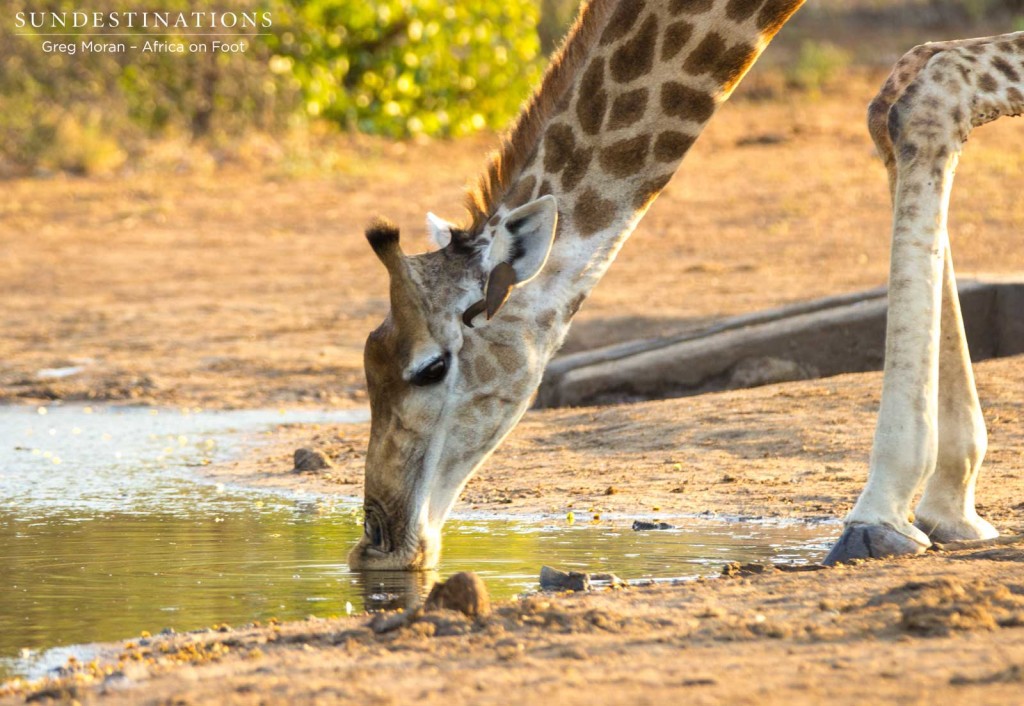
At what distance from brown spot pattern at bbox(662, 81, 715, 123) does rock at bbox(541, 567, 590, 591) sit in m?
1.53

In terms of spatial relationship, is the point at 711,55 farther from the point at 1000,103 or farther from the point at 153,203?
the point at 153,203

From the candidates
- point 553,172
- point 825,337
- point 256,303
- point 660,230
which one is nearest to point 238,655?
point 553,172

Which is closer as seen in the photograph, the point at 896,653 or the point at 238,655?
the point at 896,653

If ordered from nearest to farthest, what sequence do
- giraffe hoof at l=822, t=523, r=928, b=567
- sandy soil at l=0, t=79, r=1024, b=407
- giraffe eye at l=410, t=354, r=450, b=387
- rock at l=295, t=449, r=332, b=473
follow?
giraffe hoof at l=822, t=523, r=928, b=567 → giraffe eye at l=410, t=354, r=450, b=387 → rock at l=295, t=449, r=332, b=473 → sandy soil at l=0, t=79, r=1024, b=407

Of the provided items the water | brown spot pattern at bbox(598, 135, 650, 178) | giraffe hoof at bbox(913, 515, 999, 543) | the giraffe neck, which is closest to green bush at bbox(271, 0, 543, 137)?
the water

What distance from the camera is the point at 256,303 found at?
35.7 ft

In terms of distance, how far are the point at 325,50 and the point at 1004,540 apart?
1323 centimetres

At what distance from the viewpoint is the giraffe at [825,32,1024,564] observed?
14.8ft

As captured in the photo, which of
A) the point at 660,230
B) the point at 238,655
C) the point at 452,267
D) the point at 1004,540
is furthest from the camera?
the point at 660,230

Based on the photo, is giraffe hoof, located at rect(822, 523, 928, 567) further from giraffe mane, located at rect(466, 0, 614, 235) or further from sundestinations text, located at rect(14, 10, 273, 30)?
sundestinations text, located at rect(14, 10, 273, 30)

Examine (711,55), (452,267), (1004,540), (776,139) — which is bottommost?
(1004,540)

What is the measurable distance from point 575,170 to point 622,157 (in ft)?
0.50

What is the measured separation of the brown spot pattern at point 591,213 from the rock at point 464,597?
60.2 inches

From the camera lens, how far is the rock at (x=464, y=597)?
3756 millimetres
